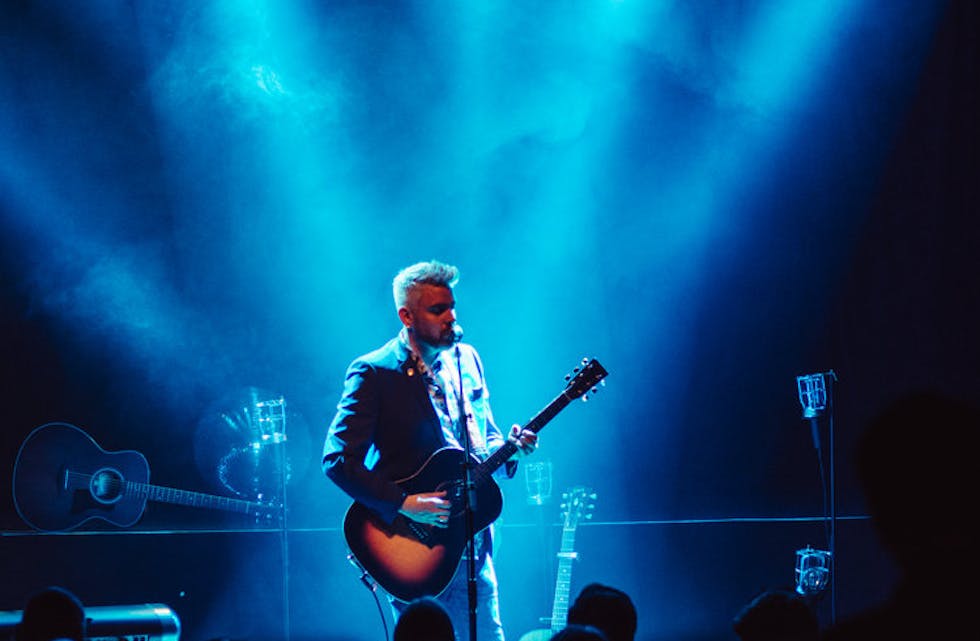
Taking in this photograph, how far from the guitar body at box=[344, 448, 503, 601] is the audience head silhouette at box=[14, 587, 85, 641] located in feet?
4.48

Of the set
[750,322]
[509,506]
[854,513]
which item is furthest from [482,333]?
[854,513]

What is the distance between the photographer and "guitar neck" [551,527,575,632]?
5719mm

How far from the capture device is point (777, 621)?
261 cm

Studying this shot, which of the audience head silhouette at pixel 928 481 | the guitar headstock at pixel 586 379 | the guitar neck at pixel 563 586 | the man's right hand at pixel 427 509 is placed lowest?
the guitar neck at pixel 563 586

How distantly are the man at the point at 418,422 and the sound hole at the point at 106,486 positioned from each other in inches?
108

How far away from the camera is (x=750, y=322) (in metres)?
8.06

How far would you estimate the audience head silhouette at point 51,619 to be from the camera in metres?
3.24

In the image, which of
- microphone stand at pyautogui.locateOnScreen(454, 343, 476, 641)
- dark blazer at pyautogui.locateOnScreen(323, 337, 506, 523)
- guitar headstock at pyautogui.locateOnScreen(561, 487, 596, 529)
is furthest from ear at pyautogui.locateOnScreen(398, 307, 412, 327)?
guitar headstock at pyautogui.locateOnScreen(561, 487, 596, 529)

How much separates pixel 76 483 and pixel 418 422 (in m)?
3.09

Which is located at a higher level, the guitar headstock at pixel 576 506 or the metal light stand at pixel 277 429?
the metal light stand at pixel 277 429

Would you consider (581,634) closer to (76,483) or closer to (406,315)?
(406,315)

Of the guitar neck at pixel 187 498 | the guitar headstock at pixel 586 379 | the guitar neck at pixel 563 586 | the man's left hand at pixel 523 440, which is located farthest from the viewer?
the guitar neck at pixel 187 498

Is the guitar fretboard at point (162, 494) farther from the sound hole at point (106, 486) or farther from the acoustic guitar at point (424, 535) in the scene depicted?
the acoustic guitar at point (424, 535)

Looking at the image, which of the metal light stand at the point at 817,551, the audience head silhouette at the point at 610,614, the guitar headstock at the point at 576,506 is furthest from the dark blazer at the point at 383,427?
the metal light stand at the point at 817,551
